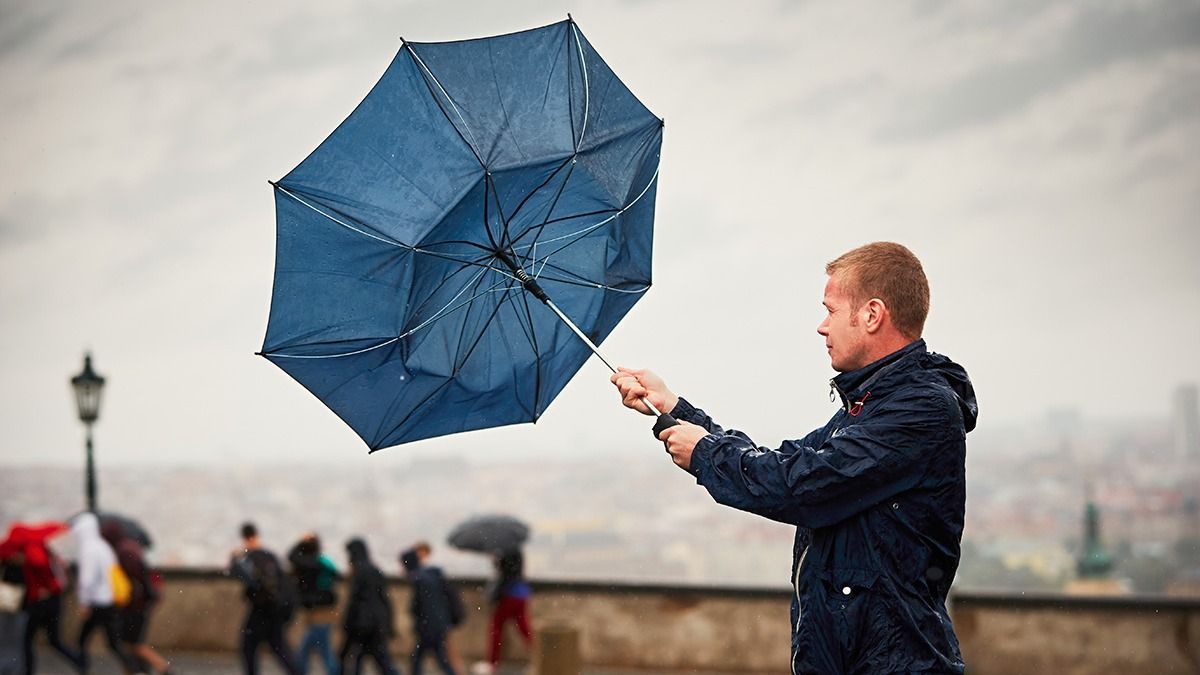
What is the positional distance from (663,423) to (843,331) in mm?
470

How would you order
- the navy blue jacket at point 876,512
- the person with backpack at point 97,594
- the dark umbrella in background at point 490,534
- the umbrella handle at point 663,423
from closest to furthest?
the navy blue jacket at point 876,512 → the umbrella handle at point 663,423 → the person with backpack at point 97,594 → the dark umbrella in background at point 490,534

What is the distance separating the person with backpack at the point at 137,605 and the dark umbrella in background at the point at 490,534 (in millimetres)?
2990

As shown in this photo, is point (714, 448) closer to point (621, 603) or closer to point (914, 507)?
point (914, 507)

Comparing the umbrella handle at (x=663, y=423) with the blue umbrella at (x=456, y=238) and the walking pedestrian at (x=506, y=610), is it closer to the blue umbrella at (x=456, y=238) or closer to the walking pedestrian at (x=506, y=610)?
the blue umbrella at (x=456, y=238)

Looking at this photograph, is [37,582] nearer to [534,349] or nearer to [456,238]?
[534,349]

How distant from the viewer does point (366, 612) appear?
11.3 meters

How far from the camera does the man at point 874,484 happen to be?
2.73m

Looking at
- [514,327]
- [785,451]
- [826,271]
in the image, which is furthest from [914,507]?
[514,327]

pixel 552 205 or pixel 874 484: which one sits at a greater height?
pixel 552 205

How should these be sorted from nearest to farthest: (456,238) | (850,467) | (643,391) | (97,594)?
(850,467), (643,391), (456,238), (97,594)

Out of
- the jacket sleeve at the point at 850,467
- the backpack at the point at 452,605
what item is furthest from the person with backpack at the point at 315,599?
the jacket sleeve at the point at 850,467

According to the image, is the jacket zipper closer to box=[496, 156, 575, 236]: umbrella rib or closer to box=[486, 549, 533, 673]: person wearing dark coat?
box=[496, 156, 575, 236]: umbrella rib

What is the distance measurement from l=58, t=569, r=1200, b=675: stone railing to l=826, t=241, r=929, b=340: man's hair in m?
7.11

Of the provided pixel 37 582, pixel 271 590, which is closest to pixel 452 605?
pixel 271 590
